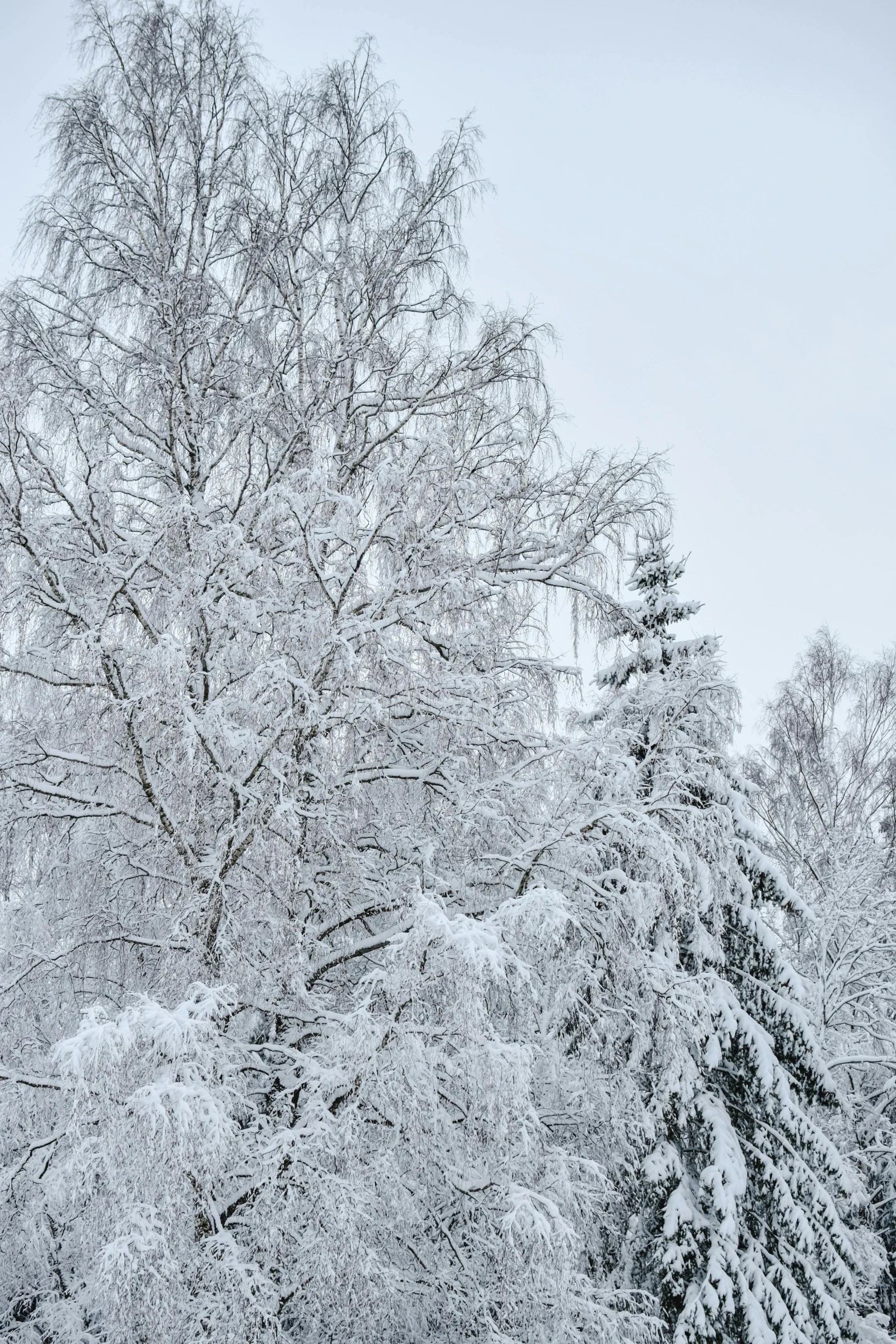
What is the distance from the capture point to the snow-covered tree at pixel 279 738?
11.4 ft

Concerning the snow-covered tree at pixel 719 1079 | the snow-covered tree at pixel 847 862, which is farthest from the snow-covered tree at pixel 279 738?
the snow-covered tree at pixel 847 862

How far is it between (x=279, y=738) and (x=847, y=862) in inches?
315

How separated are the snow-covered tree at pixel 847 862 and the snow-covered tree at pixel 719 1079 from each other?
559 mm

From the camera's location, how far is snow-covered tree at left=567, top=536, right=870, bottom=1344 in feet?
17.1

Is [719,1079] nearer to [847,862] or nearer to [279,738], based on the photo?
[847,862]

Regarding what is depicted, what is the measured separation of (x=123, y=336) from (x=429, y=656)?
10.6 ft

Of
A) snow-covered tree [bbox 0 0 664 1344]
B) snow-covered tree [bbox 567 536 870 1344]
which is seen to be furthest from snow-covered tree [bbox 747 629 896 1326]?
snow-covered tree [bbox 0 0 664 1344]

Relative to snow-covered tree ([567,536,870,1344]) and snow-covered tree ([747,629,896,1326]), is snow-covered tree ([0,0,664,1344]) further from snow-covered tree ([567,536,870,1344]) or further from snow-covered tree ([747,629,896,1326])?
snow-covered tree ([747,629,896,1326])

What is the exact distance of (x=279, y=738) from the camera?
4.39 metres

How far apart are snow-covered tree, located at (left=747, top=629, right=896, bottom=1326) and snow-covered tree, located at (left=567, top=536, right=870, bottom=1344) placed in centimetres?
56

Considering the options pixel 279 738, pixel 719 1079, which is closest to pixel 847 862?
pixel 719 1079

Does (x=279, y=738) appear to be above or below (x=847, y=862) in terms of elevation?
above

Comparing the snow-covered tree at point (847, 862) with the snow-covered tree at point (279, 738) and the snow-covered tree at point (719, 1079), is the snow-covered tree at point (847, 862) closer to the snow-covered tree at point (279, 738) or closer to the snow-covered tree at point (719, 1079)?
the snow-covered tree at point (719, 1079)

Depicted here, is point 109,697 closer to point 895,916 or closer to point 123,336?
point 123,336
